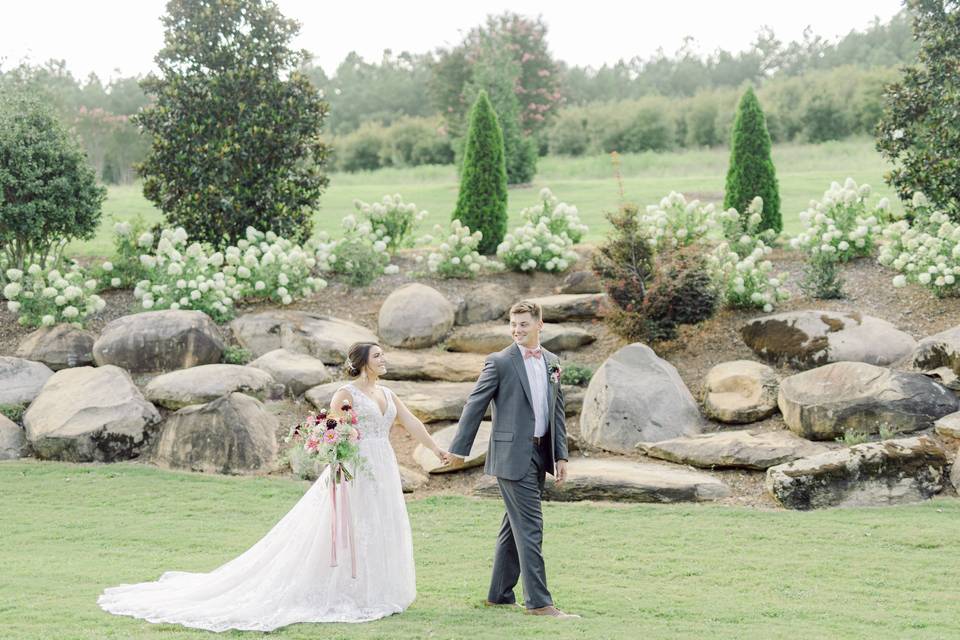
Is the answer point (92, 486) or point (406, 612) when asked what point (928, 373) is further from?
point (92, 486)

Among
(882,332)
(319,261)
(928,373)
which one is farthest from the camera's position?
(319,261)

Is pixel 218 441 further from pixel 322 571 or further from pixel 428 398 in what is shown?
pixel 322 571

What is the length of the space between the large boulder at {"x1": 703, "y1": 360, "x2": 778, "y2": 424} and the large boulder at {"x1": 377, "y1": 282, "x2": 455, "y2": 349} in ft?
12.6

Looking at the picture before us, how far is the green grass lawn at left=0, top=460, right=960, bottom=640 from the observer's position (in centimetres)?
655

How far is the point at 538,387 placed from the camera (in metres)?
7.22

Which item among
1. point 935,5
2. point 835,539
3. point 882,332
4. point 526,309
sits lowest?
point 835,539

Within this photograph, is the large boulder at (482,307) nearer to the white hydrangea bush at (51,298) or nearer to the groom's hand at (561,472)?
the white hydrangea bush at (51,298)

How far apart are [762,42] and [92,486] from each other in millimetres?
65007

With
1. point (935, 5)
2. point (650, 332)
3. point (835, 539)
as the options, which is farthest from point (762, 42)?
point (835, 539)

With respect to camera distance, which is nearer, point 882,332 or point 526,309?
point 526,309

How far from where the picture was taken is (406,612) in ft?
22.7

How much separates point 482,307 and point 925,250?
19.9ft

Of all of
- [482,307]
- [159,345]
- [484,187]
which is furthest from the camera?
[484,187]

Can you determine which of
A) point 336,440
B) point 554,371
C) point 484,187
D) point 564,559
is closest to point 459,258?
point 484,187
